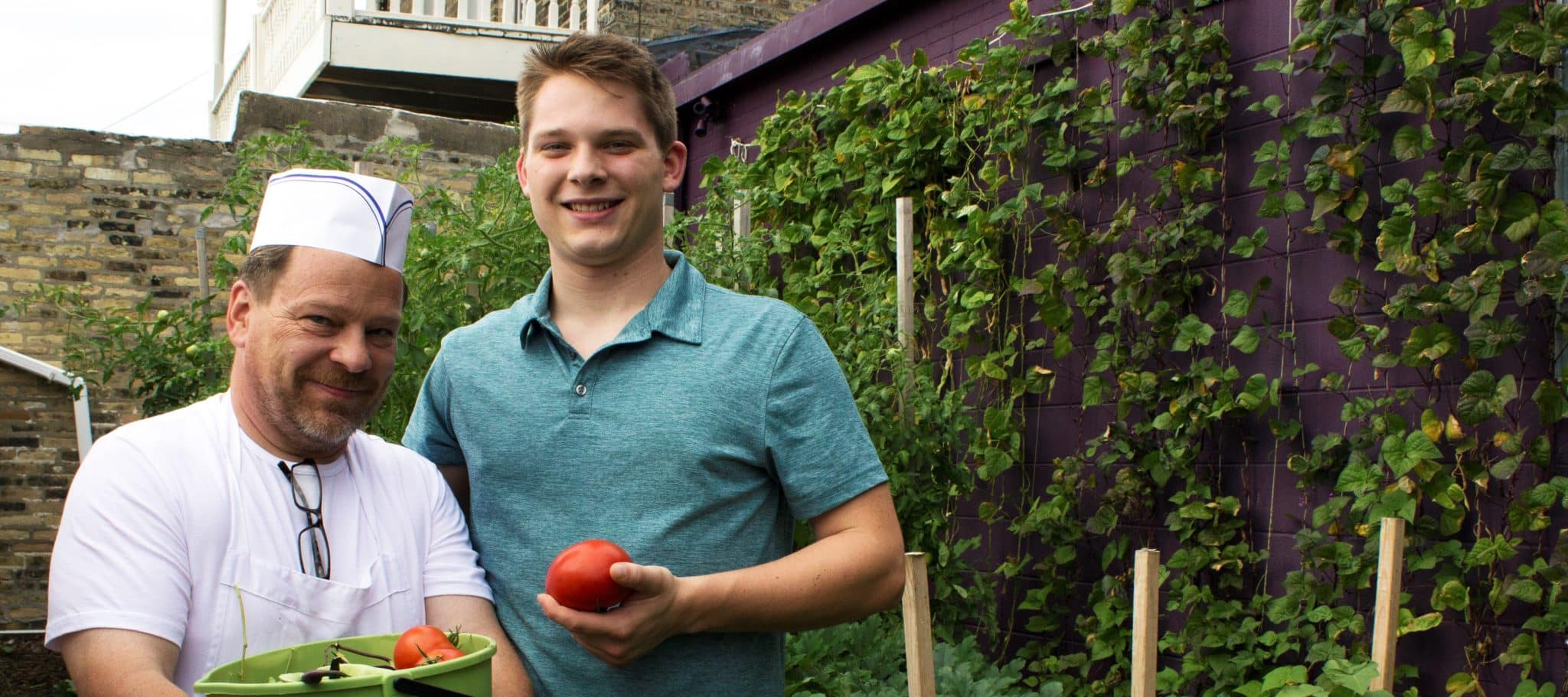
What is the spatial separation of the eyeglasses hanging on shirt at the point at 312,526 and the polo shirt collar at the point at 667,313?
35cm

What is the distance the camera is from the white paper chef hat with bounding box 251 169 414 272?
1.83m

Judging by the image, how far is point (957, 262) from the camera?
4.77 meters

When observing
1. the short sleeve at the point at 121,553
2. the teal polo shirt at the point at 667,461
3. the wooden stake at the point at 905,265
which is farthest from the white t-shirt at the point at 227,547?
the wooden stake at the point at 905,265

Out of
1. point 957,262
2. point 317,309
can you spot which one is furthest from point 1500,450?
point 317,309

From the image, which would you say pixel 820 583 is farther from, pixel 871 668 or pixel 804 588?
pixel 871 668

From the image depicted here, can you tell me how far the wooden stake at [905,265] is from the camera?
462 centimetres

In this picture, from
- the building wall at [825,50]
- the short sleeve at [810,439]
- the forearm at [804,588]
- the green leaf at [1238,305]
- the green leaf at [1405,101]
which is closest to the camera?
the forearm at [804,588]

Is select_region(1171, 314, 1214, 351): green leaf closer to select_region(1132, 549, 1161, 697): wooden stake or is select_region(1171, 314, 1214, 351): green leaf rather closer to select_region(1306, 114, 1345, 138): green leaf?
select_region(1306, 114, 1345, 138): green leaf

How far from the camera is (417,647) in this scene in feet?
4.87

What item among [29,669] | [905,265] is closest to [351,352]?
[905,265]

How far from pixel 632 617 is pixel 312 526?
45cm

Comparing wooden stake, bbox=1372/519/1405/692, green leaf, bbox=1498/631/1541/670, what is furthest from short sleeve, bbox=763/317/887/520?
green leaf, bbox=1498/631/1541/670

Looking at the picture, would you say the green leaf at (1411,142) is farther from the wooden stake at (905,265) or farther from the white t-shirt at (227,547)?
the white t-shirt at (227,547)

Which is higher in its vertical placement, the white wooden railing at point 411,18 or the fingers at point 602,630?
the white wooden railing at point 411,18
